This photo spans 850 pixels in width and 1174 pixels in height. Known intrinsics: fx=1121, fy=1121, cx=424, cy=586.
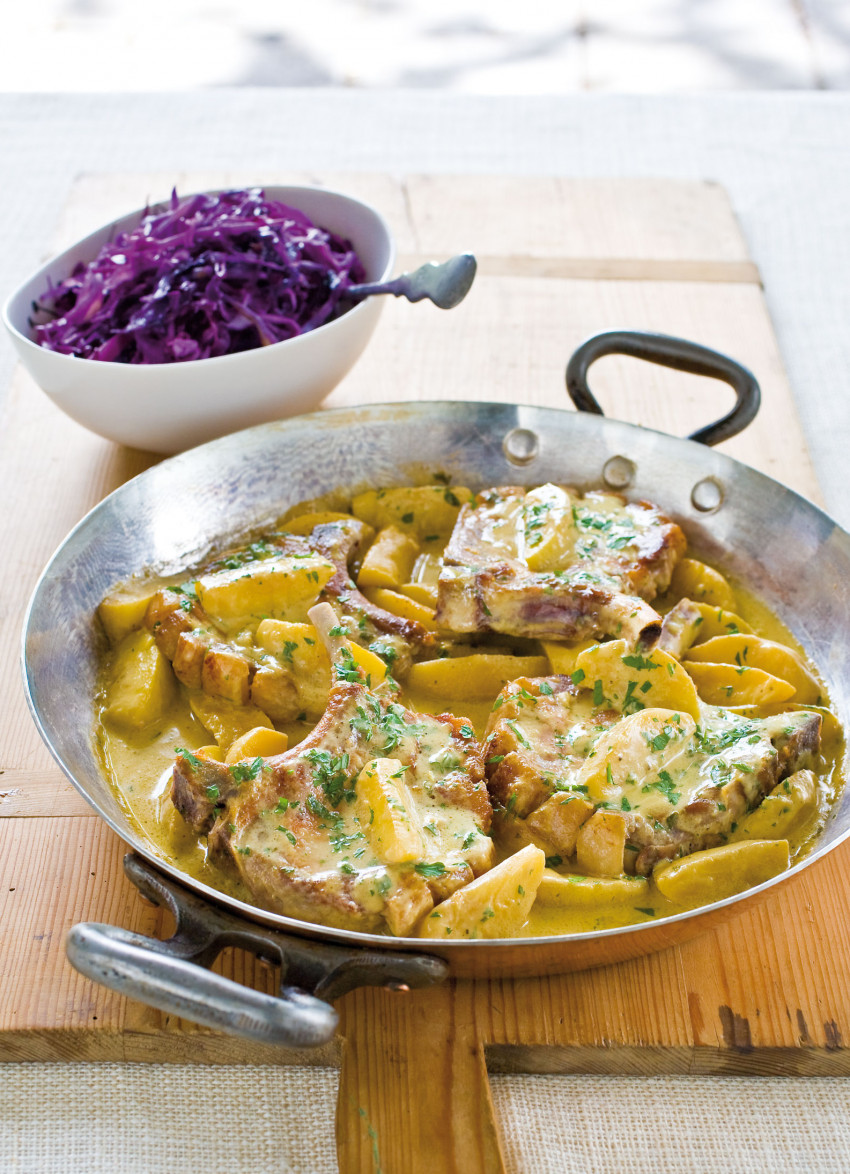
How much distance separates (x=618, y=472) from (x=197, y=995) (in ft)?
6.65

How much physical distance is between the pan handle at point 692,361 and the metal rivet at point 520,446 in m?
0.20

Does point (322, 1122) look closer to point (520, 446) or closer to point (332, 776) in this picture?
point (332, 776)

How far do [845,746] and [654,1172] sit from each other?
104 cm

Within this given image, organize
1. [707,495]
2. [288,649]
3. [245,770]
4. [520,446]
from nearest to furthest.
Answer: [245,770] < [288,649] < [707,495] < [520,446]

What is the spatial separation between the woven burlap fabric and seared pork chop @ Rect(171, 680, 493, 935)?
1.65 ft

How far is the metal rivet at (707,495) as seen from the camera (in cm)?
317

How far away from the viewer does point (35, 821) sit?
8.66ft

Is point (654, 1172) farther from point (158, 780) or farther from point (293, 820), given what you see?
point (158, 780)

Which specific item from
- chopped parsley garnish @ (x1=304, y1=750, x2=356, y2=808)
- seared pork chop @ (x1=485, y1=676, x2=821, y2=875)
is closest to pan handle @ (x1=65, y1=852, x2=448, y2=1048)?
chopped parsley garnish @ (x1=304, y1=750, x2=356, y2=808)

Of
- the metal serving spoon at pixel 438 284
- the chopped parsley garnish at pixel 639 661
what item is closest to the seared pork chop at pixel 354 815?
the chopped parsley garnish at pixel 639 661

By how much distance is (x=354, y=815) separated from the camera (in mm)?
2236

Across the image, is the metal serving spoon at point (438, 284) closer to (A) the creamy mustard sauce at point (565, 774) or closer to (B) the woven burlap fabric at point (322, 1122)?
(A) the creamy mustard sauce at point (565, 774)

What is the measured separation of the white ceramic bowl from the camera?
3.27 m

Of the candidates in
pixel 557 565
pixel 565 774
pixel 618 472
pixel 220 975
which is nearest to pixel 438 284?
pixel 618 472
